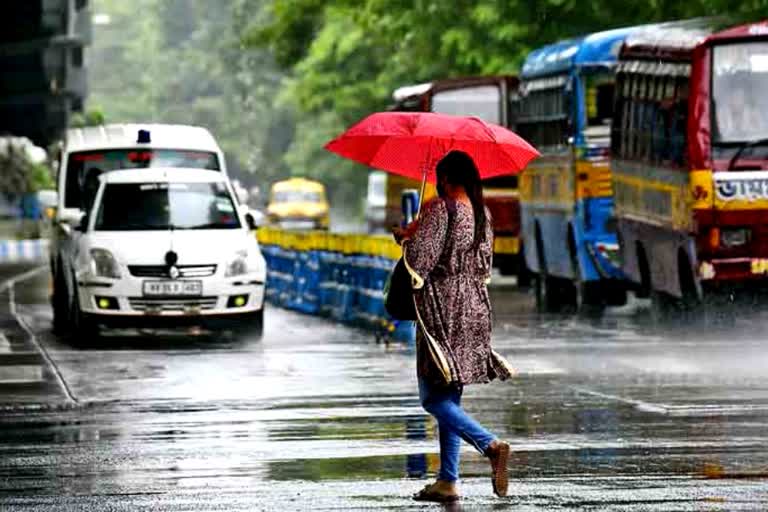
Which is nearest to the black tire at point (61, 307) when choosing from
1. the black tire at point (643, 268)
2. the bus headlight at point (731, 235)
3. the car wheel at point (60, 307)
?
the car wheel at point (60, 307)

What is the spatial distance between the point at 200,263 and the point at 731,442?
10.2 m

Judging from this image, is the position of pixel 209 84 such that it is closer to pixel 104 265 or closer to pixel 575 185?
pixel 575 185

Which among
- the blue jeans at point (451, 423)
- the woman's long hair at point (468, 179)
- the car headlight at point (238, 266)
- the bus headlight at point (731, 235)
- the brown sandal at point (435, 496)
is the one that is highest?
the woman's long hair at point (468, 179)

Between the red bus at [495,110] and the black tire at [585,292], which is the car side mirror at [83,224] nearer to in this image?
the black tire at [585,292]

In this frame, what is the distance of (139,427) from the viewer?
1518 cm

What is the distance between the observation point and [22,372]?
19578mm

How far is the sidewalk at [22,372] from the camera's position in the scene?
677 inches

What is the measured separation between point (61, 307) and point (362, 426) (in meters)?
11.0

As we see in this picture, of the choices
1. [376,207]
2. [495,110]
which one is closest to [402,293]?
[495,110]

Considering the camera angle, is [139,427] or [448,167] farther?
[139,427]

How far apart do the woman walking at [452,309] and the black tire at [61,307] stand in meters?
13.9

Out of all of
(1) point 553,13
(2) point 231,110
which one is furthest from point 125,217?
(2) point 231,110

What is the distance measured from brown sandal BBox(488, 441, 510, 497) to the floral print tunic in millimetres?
328

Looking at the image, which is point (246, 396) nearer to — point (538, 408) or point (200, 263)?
point (538, 408)
